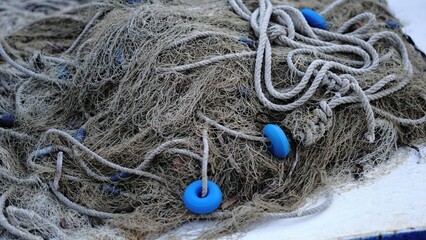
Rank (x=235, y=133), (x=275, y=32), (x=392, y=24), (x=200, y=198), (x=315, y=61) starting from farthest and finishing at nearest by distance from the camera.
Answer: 1. (x=392, y=24)
2. (x=275, y=32)
3. (x=315, y=61)
4. (x=235, y=133)
5. (x=200, y=198)

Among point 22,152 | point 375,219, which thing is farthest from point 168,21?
point 375,219

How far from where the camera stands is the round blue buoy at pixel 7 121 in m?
2.48

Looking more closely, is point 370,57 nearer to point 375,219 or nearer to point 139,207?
point 375,219

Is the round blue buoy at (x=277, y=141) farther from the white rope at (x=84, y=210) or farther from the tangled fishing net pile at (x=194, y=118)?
the white rope at (x=84, y=210)

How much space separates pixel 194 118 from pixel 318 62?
568 mm

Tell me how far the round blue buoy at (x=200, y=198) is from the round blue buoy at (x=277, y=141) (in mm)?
270

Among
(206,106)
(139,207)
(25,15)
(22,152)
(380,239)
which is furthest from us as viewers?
(25,15)

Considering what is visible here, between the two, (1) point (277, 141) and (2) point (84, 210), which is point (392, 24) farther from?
(2) point (84, 210)

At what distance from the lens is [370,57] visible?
250 cm

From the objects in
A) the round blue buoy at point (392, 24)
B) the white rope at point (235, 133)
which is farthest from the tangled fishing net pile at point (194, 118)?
the round blue buoy at point (392, 24)

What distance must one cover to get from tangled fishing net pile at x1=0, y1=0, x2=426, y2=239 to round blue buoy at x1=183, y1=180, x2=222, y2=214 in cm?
5

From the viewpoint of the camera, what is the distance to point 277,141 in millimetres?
2086

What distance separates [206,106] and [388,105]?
794 mm

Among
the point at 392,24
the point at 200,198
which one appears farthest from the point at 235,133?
the point at 392,24
